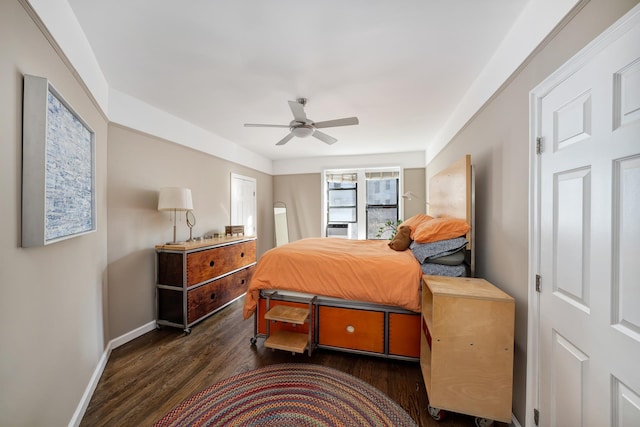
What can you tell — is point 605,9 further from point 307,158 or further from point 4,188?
point 307,158

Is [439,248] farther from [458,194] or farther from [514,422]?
[514,422]

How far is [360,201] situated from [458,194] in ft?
10.2

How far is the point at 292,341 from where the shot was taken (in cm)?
214

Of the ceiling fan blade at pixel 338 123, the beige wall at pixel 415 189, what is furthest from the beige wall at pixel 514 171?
the beige wall at pixel 415 189

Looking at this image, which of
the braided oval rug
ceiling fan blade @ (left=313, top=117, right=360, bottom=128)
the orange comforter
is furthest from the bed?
ceiling fan blade @ (left=313, top=117, right=360, bottom=128)

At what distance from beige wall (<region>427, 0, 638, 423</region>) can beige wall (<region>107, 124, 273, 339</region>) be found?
11.1 feet

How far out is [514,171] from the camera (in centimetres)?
155

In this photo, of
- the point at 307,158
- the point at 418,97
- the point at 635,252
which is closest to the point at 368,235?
the point at 307,158

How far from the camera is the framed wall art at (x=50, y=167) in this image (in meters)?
1.06

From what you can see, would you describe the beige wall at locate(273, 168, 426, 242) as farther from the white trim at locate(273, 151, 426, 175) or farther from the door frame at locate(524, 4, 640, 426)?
the door frame at locate(524, 4, 640, 426)

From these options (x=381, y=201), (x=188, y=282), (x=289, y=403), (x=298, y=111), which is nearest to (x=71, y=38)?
(x=298, y=111)

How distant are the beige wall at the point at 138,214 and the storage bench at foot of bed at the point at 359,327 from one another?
53.9 inches

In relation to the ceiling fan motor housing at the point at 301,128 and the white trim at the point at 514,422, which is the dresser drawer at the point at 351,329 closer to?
the white trim at the point at 514,422

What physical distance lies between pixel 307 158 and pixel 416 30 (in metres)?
4.06
